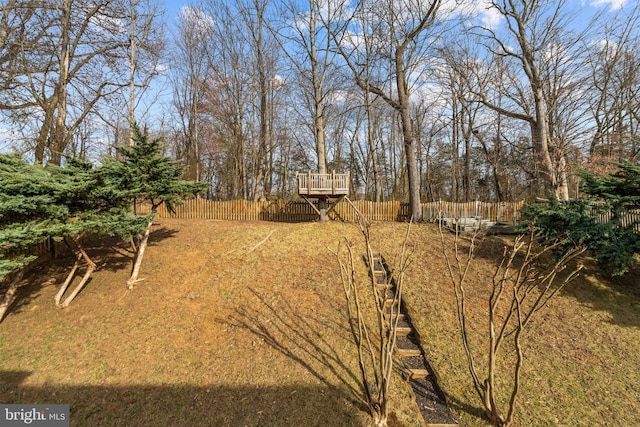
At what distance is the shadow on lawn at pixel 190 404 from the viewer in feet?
11.8

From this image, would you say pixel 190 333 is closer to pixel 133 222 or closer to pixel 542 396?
pixel 133 222

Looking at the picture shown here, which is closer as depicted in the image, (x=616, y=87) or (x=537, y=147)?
(x=537, y=147)

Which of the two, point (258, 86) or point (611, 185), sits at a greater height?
point (258, 86)

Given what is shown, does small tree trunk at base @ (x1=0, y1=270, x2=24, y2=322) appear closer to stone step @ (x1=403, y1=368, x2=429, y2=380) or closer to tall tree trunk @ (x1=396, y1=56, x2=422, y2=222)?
stone step @ (x1=403, y1=368, x2=429, y2=380)

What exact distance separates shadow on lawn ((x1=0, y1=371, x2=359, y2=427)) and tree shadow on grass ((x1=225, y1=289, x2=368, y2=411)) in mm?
252

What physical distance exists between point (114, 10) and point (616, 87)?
25098 millimetres

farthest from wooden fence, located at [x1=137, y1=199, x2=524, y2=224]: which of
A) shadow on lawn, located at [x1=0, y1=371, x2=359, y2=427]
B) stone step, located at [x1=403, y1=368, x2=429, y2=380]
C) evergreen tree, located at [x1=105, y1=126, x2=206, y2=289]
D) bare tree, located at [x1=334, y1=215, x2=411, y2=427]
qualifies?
shadow on lawn, located at [x1=0, y1=371, x2=359, y2=427]

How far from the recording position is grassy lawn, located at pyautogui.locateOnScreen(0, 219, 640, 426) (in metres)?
3.75

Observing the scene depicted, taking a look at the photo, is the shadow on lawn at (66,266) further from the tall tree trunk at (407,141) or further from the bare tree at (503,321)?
the tall tree trunk at (407,141)

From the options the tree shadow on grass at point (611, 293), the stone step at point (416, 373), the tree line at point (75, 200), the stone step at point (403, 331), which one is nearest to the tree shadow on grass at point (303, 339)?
the stone step at point (416, 373)

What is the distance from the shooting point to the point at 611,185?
6559 mm

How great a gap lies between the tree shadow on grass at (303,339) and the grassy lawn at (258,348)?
23mm

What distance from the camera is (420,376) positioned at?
4324mm

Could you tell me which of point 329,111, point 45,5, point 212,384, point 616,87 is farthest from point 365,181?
point 212,384
